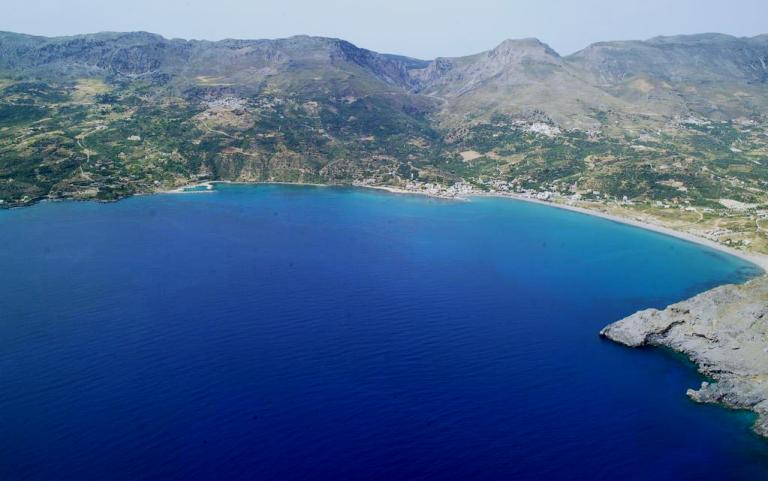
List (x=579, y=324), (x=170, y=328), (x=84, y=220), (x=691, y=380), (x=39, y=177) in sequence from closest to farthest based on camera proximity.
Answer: (x=691, y=380) < (x=170, y=328) < (x=579, y=324) < (x=84, y=220) < (x=39, y=177)

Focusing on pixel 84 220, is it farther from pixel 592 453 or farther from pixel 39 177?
→ pixel 592 453

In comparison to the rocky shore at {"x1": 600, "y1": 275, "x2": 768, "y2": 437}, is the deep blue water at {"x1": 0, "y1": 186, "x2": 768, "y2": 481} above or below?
below

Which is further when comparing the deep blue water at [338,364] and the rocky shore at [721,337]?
the rocky shore at [721,337]

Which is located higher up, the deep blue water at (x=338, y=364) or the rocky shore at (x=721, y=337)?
the rocky shore at (x=721, y=337)

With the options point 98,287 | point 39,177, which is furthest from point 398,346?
point 39,177
